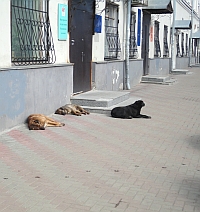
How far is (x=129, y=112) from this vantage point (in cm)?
878

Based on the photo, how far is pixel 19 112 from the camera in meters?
7.39

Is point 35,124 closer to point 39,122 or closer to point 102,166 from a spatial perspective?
point 39,122

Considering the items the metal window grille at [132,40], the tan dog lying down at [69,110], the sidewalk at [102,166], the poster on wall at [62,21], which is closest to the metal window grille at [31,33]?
the poster on wall at [62,21]

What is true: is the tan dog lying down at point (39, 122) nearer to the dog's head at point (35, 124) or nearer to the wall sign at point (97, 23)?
the dog's head at point (35, 124)

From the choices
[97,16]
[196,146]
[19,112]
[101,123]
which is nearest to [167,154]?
[196,146]

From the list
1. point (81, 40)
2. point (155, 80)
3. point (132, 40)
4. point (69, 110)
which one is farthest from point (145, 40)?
point (69, 110)

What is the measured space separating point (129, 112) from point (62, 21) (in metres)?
2.56

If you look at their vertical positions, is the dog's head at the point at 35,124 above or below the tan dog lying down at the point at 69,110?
below

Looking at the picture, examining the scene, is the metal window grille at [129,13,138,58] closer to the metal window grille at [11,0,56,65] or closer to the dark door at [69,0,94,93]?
the dark door at [69,0,94,93]

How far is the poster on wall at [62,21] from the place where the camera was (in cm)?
902

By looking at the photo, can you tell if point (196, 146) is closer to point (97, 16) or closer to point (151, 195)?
point (151, 195)

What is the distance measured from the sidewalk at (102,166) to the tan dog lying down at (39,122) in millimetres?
135

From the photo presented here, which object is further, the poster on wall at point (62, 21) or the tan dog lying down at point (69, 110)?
the poster on wall at point (62, 21)

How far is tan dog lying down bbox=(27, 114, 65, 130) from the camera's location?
7.32 m
